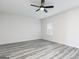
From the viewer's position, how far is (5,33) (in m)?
5.38

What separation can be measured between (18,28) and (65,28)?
3.77 meters

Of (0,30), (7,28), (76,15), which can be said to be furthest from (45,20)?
(0,30)

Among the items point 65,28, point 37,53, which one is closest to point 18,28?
point 37,53

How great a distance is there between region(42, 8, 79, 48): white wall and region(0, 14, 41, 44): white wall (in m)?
1.39

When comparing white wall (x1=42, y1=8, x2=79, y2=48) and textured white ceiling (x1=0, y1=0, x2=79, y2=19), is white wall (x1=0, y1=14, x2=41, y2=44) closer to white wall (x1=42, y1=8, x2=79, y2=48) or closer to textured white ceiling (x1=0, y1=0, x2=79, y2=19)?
textured white ceiling (x1=0, y1=0, x2=79, y2=19)

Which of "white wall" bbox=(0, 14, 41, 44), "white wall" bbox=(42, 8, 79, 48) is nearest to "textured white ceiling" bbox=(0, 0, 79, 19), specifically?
"white wall" bbox=(42, 8, 79, 48)

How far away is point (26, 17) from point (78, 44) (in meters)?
4.69

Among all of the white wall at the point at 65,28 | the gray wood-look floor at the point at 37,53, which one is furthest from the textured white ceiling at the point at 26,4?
the gray wood-look floor at the point at 37,53

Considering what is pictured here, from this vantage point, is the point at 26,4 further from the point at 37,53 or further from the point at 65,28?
the point at 65,28

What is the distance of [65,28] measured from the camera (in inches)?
213

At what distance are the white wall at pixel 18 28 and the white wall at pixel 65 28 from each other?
1.39 meters

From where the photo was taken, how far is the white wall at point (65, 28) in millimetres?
4812

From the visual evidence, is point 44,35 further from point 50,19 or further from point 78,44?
point 78,44

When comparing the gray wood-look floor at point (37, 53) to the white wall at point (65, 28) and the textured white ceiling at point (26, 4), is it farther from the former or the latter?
the textured white ceiling at point (26, 4)
